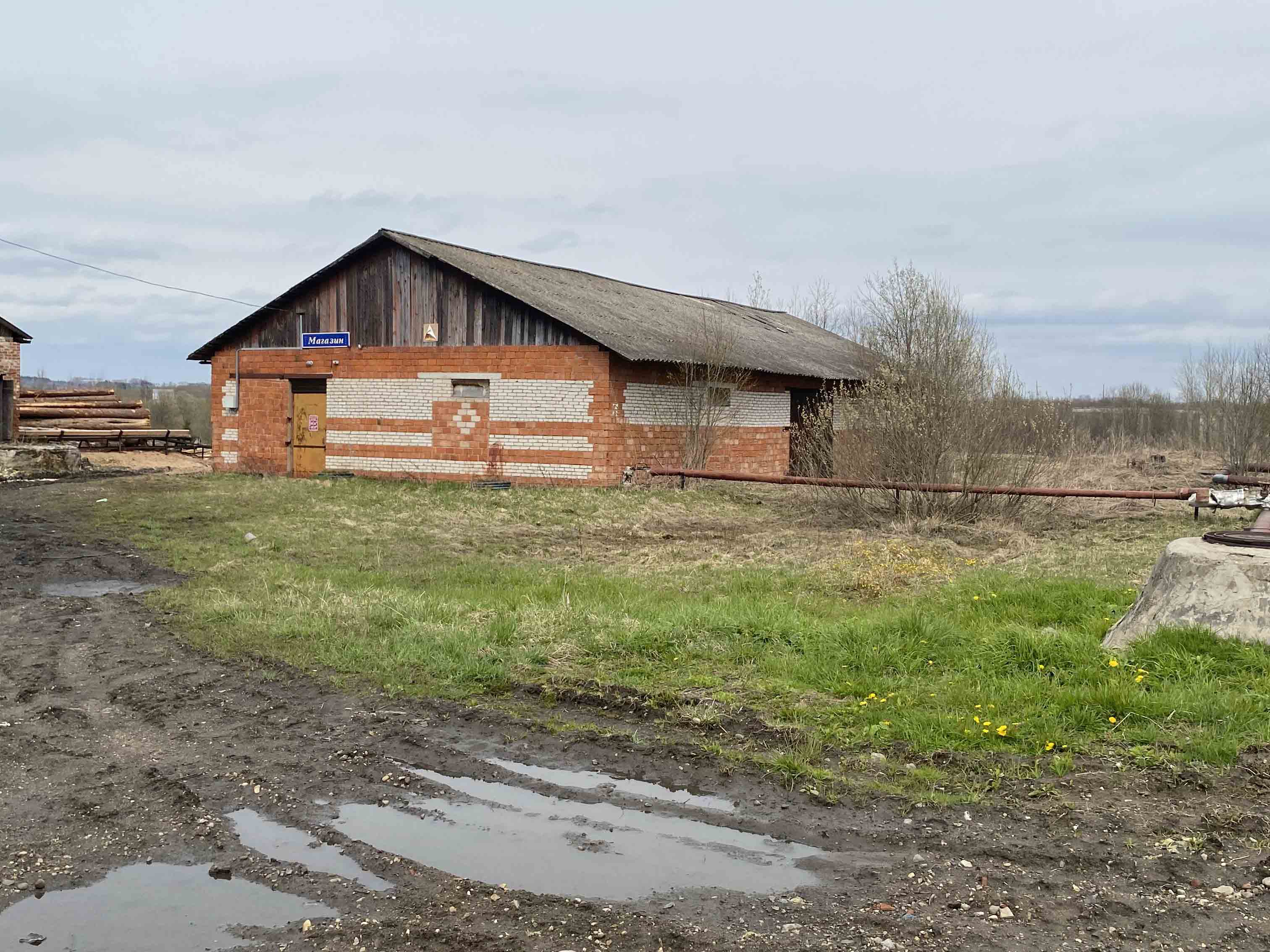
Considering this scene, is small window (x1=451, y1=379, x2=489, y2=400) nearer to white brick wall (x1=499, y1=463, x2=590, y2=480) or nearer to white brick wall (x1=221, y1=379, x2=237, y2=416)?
white brick wall (x1=499, y1=463, x2=590, y2=480)

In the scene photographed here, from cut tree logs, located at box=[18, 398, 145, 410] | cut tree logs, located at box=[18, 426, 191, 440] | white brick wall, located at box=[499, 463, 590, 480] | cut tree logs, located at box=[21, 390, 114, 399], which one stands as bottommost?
white brick wall, located at box=[499, 463, 590, 480]

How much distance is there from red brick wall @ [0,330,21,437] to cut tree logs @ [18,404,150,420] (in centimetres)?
108

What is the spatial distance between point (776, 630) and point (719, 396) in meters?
15.2

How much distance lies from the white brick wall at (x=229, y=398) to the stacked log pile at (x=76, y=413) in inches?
376

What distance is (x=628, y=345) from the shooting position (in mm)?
19797

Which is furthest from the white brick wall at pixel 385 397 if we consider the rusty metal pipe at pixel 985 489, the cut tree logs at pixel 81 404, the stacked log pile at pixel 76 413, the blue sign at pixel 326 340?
the cut tree logs at pixel 81 404

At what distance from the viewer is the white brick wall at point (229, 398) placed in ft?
78.5

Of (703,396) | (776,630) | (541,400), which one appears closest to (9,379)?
(541,400)

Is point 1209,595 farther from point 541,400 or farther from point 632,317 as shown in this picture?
point 632,317

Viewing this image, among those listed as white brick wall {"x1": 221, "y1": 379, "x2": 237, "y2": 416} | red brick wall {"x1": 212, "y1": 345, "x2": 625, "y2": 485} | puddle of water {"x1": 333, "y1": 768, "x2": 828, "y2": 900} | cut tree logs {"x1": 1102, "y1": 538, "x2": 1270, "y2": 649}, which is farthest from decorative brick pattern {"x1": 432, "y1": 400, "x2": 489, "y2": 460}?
puddle of water {"x1": 333, "y1": 768, "x2": 828, "y2": 900}

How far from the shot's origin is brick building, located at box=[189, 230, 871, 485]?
20031 millimetres

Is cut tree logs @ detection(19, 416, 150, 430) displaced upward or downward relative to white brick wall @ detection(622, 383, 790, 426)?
downward

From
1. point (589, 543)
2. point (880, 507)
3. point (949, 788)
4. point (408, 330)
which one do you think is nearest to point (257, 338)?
point (408, 330)

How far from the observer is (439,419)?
21.3 metres
